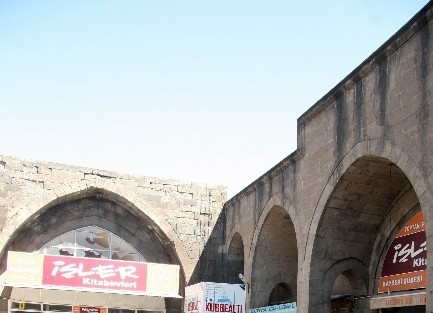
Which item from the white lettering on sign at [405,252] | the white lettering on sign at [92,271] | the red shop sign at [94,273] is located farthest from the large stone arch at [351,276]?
the white lettering on sign at [92,271]

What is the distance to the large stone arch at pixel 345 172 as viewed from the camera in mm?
8609

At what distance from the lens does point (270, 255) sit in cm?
1526

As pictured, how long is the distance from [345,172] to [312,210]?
1.45 meters

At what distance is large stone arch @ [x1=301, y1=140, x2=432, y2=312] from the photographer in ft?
28.2

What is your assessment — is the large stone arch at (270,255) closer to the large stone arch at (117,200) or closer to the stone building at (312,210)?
the stone building at (312,210)

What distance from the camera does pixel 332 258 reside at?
39.7 ft

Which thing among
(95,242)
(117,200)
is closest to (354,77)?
(117,200)

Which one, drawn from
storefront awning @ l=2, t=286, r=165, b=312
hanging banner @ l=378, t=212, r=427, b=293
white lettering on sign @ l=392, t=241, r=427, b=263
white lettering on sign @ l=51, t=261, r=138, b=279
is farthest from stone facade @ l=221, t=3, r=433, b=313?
storefront awning @ l=2, t=286, r=165, b=312

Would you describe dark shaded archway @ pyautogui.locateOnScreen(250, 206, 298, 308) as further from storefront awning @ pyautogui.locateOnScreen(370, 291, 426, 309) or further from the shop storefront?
storefront awning @ pyautogui.locateOnScreen(370, 291, 426, 309)

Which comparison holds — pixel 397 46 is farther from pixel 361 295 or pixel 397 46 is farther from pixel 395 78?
pixel 361 295

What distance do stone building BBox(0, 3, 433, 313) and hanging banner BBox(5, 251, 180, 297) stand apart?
105cm

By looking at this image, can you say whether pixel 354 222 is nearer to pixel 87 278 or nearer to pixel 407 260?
pixel 407 260

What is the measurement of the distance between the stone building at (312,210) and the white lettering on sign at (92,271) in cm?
168

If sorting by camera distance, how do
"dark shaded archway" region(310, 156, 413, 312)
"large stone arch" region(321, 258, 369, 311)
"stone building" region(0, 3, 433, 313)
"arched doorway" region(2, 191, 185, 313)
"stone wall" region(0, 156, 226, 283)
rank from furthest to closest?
"arched doorway" region(2, 191, 185, 313), "stone wall" region(0, 156, 226, 283), "large stone arch" region(321, 258, 369, 311), "dark shaded archway" region(310, 156, 413, 312), "stone building" region(0, 3, 433, 313)
